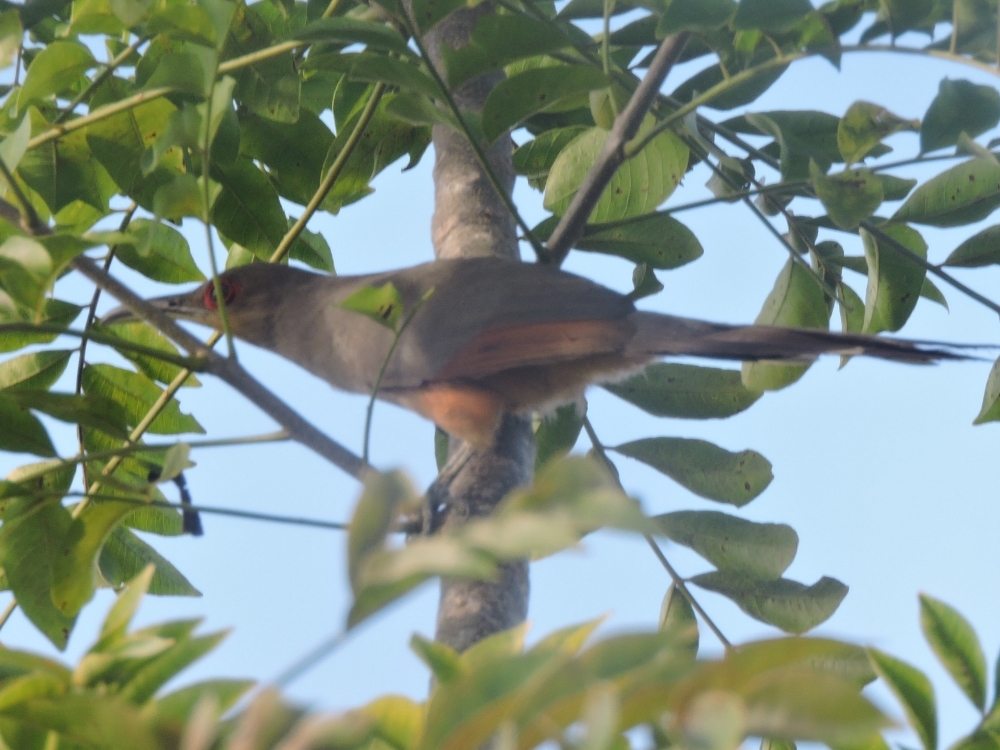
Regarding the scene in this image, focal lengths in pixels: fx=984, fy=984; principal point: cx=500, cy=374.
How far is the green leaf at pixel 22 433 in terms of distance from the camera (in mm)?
2146

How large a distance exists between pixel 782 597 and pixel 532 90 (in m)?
1.55

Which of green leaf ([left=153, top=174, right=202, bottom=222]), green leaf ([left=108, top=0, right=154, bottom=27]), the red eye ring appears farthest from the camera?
the red eye ring

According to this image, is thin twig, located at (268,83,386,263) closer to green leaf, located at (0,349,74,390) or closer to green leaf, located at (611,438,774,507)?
green leaf, located at (0,349,74,390)

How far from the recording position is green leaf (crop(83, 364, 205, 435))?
2.89 metres

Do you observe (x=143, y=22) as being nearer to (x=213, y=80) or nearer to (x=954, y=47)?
(x=213, y=80)

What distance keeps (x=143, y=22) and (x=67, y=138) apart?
44cm

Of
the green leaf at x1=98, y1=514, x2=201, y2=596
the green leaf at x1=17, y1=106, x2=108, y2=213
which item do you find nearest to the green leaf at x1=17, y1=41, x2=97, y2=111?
the green leaf at x1=17, y1=106, x2=108, y2=213

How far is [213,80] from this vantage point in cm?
186

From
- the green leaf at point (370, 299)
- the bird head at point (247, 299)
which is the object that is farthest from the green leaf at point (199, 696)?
the bird head at point (247, 299)

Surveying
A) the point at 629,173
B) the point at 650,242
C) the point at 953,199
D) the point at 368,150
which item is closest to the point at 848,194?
the point at 953,199

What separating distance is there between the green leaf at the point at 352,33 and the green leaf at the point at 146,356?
114cm

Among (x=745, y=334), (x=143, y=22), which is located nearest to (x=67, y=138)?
(x=143, y=22)

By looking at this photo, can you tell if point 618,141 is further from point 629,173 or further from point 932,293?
point 932,293

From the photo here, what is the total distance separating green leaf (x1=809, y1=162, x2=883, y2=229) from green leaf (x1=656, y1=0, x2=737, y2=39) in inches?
14.2
